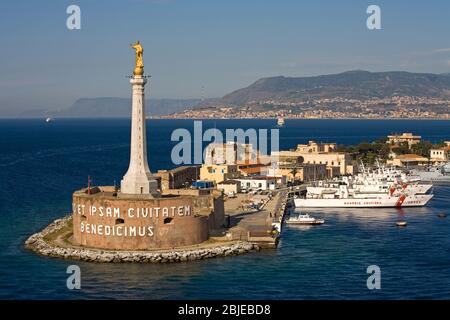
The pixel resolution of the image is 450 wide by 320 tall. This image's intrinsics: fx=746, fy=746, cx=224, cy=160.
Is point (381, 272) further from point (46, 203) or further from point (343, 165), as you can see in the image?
point (343, 165)

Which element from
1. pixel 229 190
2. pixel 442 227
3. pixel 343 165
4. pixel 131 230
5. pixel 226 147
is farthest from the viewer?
pixel 343 165

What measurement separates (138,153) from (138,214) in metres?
4.08

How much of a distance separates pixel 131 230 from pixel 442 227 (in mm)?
23753

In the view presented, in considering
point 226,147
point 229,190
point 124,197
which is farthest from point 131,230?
point 226,147

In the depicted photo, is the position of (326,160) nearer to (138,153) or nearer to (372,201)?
(372,201)

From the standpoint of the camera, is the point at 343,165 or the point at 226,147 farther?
the point at 343,165

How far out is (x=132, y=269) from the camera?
3897 cm

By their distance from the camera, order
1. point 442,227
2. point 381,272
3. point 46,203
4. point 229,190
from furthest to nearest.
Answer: point 229,190 < point 46,203 < point 442,227 < point 381,272

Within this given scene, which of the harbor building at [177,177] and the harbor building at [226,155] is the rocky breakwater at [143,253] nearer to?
the harbor building at [177,177]

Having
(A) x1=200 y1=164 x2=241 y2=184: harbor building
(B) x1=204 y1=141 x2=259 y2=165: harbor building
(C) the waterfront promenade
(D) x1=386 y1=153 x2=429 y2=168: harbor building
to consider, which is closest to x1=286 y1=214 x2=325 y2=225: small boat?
(C) the waterfront promenade

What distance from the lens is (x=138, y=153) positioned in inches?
1730

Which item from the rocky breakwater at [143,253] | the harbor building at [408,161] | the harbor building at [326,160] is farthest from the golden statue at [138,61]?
the harbor building at [408,161]

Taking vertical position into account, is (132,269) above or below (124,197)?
below

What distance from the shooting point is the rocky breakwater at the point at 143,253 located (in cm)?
4041
